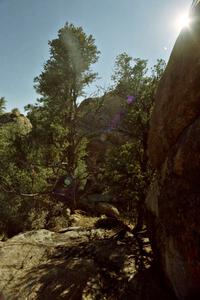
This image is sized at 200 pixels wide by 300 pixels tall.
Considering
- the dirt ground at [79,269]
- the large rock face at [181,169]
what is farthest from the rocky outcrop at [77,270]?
the large rock face at [181,169]

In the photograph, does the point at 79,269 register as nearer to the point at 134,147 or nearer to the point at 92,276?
the point at 92,276

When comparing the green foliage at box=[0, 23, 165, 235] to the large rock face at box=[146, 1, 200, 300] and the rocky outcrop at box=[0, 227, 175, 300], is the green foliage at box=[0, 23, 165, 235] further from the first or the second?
the large rock face at box=[146, 1, 200, 300]

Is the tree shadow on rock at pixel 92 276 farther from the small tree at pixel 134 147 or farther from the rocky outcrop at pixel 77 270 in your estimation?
the small tree at pixel 134 147

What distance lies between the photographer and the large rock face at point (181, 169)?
4.70m

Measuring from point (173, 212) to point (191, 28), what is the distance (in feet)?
16.1

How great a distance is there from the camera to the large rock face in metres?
4.70

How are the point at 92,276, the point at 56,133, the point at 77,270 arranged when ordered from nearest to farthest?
1. the point at 92,276
2. the point at 77,270
3. the point at 56,133

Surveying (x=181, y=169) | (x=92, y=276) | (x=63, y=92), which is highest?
(x=63, y=92)

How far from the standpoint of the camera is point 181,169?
207 inches

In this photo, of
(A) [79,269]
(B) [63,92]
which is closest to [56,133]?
(B) [63,92]


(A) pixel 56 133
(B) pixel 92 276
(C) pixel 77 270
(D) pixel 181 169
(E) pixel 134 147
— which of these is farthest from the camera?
(A) pixel 56 133

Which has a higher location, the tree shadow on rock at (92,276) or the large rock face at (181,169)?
the large rock face at (181,169)

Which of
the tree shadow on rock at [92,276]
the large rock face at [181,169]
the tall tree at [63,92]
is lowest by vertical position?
the tree shadow on rock at [92,276]

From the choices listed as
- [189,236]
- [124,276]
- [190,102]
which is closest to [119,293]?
[124,276]
